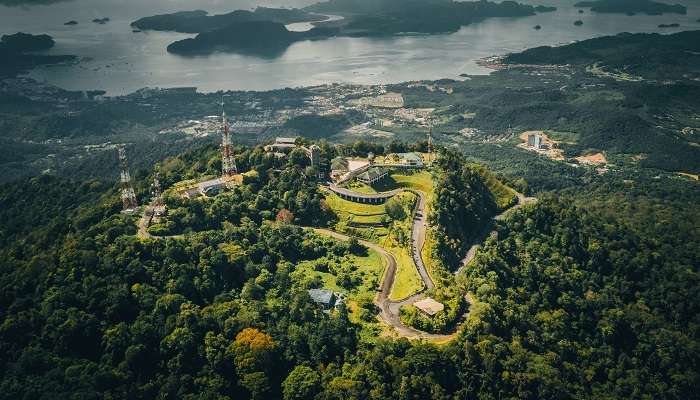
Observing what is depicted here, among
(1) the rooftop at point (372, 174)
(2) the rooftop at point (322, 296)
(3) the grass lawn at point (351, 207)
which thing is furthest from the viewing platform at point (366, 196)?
(2) the rooftop at point (322, 296)

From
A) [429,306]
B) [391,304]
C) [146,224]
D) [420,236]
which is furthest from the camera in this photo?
[146,224]

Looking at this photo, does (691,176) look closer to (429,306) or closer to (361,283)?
(361,283)

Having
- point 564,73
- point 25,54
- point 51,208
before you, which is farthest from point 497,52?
point 51,208

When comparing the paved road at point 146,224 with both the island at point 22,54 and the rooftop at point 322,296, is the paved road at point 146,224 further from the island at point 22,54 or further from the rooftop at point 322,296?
the island at point 22,54

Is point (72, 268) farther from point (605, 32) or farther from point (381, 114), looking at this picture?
point (605, 32)

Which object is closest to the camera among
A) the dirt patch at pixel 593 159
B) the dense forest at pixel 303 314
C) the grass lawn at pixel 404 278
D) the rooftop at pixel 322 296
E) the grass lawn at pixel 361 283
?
the dense forest at pixel 303 314

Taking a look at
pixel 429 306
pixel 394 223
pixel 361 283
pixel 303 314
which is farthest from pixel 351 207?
pixel 303 314
